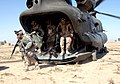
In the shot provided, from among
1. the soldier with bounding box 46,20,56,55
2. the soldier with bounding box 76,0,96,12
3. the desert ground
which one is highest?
the soldier with bounding box 76,0,96,12

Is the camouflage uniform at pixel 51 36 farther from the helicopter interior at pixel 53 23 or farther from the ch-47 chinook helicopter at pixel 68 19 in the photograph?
the ch-47 chinook helicopter at pixel 68 19

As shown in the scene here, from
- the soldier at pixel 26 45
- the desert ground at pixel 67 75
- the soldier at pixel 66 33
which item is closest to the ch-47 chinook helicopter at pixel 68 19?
the soldier at pixel 66 33

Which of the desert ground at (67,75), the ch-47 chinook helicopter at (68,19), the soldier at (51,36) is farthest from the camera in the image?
the soldier at (51,36)

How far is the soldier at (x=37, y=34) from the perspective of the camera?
11.6 m

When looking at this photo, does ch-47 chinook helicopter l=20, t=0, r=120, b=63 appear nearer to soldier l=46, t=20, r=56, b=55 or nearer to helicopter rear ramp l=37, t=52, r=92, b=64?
helicopter rear ramp l=37, t=52, r=92, b=64

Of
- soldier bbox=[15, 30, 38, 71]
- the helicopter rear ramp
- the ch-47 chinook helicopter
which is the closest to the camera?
soldier bbox=[15, 30, 38, 71]

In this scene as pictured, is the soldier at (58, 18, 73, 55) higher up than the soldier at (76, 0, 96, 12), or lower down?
lower down

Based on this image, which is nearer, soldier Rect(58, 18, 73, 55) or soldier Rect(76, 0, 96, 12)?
soldier Rect(58, 18, 73, 55)

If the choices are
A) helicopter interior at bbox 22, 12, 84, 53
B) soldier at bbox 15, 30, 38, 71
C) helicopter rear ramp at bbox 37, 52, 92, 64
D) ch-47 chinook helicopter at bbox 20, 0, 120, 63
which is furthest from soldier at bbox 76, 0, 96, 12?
soldier at bbox 15, 30, 38, 71

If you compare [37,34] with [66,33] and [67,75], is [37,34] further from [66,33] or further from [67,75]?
[67,75]

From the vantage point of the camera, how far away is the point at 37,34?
11.9 metres

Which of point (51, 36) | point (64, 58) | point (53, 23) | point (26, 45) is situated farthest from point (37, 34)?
point (26, 45)

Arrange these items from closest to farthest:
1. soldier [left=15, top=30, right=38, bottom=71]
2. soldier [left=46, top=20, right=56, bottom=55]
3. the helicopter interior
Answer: soldier [left=15, top=30, right=38, bottom=71]
the helicopter interior
soldier [left=46, top=20, right=56, bottom=55]

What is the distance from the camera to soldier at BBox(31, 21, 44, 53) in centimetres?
1158
